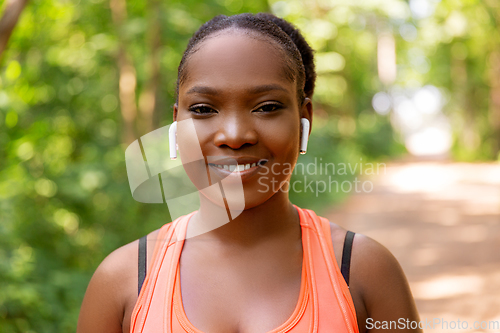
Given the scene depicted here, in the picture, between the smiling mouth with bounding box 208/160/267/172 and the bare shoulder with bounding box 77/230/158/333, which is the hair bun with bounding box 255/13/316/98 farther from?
the bare shoulder with bounding box 77/230/158/333

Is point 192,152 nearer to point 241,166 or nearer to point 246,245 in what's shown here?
point 241,166

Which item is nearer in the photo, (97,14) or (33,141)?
(33,141)

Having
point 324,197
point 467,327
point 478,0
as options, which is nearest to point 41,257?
point 467,327

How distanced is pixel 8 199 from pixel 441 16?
15.7 metres

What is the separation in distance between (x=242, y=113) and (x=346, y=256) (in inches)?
23.4

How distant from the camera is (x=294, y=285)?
1427 mm

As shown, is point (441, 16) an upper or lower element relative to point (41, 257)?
upper

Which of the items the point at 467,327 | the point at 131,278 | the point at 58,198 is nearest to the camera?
the point at 131,278

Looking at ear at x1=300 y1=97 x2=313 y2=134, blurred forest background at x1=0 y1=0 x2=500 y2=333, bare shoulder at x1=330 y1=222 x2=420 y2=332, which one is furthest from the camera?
blurred forest background at x1=0 y1=0 x2=500 y2=333

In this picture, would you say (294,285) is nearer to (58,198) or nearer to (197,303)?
(197,303)

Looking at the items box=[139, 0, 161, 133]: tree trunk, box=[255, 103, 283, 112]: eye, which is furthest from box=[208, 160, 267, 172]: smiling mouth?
box=[139, 0, 161, 133]: tree trunk

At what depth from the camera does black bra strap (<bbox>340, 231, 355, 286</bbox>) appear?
1.43 meters

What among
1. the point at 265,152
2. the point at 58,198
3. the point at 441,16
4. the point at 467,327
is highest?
the point at 441,16

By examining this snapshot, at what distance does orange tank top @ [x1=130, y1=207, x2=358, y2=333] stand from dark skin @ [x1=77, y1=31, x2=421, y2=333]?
35mm
